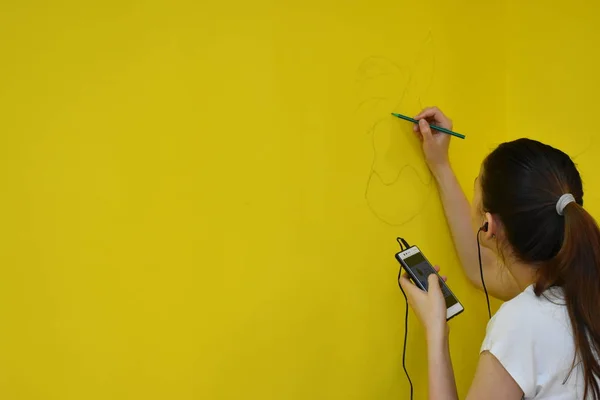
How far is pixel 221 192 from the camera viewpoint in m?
0.80

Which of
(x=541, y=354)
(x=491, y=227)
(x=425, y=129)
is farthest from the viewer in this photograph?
(x=425, y=129)

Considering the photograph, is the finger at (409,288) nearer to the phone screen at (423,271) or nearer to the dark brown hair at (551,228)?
the phone screen at (423,271)

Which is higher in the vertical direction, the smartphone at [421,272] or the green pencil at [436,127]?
the green pencil at [436,127]

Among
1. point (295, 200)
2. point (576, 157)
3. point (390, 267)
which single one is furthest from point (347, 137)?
point (576, 157)

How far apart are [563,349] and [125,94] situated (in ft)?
2.31

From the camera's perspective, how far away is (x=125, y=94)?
72 cm

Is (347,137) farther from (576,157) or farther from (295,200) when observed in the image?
(576,157)

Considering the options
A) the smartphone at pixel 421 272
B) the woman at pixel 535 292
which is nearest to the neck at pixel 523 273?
the woman at pixel 535 292

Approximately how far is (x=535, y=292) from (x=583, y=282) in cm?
6

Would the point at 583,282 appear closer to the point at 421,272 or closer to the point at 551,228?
the point at 551,228

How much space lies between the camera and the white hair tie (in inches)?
29.7

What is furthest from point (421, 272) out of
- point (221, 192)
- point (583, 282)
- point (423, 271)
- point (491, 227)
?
point (221, 192)

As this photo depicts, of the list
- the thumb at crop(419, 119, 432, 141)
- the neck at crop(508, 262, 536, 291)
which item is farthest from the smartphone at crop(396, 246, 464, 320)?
the thumb at crop(419, 119, 432, 141)

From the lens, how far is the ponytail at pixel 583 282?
712 millimetres
